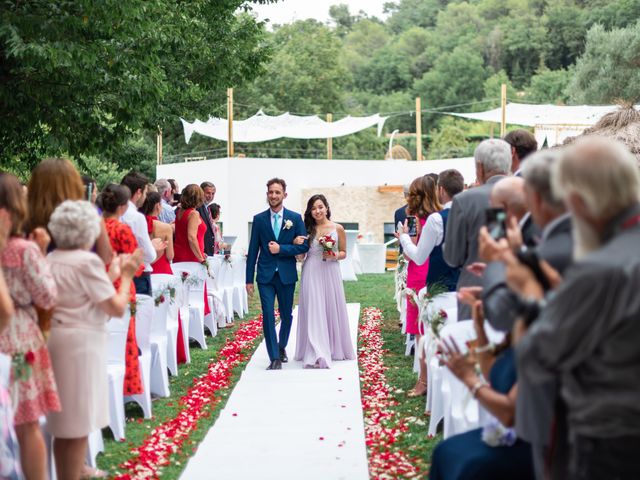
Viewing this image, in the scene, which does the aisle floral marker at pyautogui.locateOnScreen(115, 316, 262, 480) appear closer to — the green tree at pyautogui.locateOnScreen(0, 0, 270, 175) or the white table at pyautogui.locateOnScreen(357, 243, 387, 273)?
the green tree at pyautogui.locateOnScreen(0, 0, 270, 175)

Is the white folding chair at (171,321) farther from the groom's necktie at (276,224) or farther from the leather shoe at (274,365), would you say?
the groom's necktie at (276,224)

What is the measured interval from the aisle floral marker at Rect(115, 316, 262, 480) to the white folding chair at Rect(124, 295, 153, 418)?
267mm

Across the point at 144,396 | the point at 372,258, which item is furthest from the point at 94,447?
the point at 372,258

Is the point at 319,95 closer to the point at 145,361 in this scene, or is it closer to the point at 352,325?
the point at 352,325

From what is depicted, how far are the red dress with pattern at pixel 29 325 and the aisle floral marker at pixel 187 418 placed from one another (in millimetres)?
1300

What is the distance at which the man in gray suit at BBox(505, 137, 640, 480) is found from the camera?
2756 millimetres

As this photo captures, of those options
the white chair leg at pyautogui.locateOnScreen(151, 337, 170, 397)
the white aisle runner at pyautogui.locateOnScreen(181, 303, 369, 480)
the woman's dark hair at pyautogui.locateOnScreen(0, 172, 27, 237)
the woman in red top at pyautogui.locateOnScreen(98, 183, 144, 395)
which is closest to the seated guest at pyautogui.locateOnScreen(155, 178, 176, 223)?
the white aisle runner at pyautogui.locateOnScreen(181, 303, 369, 480)

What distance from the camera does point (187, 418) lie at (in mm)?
7887

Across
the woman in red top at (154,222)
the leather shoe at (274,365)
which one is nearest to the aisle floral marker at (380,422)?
the leather shoe at (274,365)

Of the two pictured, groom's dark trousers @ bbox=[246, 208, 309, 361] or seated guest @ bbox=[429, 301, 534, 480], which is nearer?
seated guest @ bbox=[429, 301, 534, 480]

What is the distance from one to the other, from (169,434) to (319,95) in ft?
180

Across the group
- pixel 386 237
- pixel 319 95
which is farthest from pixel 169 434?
pixel 319 95

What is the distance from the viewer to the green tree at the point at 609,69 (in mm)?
51000

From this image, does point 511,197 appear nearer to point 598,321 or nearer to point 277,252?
point 598,321
